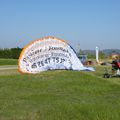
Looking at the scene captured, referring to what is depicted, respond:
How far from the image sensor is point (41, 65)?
91.0 ft

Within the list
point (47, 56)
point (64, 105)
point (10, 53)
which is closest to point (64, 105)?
point (64, 105)

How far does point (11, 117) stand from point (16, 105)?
1.79 meters

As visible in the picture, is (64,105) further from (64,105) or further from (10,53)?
(10,53)

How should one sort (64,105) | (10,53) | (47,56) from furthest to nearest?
(10,53)
(47,56)
(64,105)

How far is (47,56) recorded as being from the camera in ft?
92.3

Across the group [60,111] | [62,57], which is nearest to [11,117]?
[60,111]

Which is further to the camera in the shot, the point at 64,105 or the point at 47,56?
the point at 47,56

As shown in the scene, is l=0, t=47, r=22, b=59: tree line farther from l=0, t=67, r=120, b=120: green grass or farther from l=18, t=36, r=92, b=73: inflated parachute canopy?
l=0, t=67, r=120, b=120: green grass

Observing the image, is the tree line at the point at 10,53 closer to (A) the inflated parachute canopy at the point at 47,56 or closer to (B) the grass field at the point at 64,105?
(A) the inflated parachute canopy at the point at 47,56

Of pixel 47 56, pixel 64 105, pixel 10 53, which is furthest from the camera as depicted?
pixel 10 53

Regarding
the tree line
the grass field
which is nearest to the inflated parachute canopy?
the grass field

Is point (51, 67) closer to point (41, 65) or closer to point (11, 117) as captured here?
point (41, 65)

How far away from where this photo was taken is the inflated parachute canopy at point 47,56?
27.1 meters

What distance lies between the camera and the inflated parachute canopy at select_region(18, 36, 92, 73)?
1066 inches
